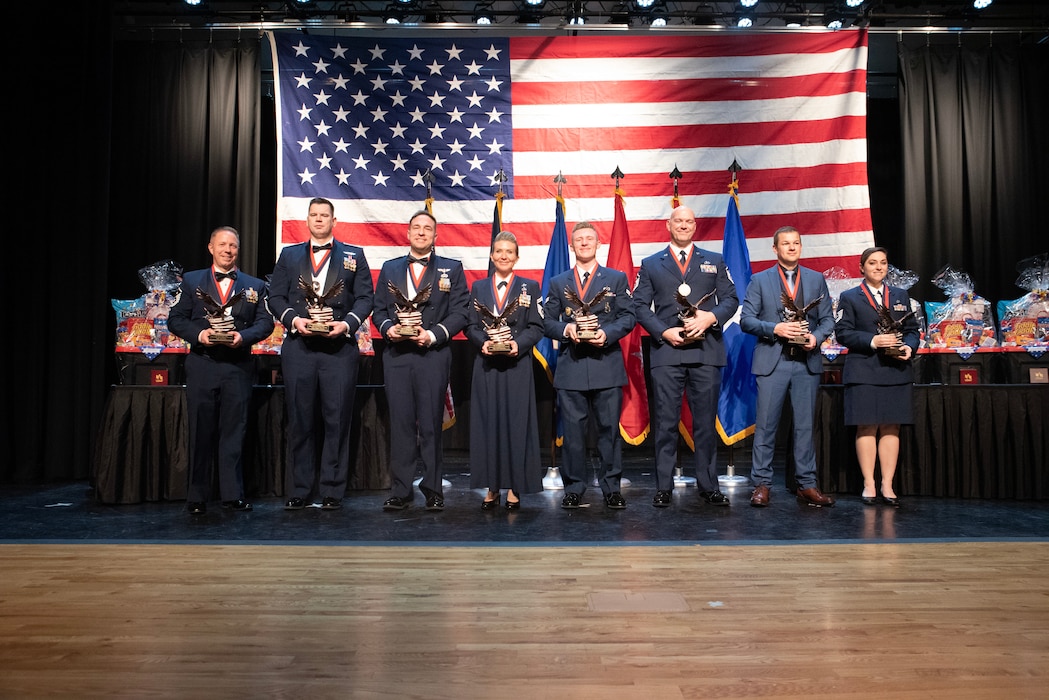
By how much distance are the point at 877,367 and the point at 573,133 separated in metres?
3.36

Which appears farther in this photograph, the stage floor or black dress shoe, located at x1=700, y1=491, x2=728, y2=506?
black dress shoe, located at x1=700, y1=491, x2=728, y2=506

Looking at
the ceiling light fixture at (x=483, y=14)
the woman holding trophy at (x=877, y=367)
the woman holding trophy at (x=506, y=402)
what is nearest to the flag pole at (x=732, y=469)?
the woman holding trophy at (x=877, y=367)

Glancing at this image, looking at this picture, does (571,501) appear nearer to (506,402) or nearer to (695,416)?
(506,402)

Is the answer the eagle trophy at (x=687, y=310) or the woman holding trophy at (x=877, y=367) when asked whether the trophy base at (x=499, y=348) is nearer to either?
the eagle trophy at (x=687, y=310)

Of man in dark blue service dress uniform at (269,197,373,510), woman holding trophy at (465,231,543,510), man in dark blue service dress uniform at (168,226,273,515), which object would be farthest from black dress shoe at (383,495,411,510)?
man in dark blue service dress uniform at (168,226,273,515)

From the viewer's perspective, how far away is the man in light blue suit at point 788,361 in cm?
502

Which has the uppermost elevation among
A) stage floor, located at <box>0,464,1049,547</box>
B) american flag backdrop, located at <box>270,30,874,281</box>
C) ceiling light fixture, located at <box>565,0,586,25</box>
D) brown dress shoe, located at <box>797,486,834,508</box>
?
ceiling light fixture, located at <box>565,0,586,25</box>

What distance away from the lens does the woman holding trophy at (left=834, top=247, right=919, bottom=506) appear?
505 centimetres

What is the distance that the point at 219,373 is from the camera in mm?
4918

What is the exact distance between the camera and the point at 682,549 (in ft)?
12.3

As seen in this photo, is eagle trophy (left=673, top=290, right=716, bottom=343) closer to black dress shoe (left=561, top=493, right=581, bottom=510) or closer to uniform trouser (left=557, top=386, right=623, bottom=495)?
uniform trouser (left=557, top=386, right=623, bottom=495)

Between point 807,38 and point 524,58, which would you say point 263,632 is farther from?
point 807,38

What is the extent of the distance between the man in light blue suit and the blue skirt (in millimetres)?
326

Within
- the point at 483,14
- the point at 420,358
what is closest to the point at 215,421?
the point at 420,358
